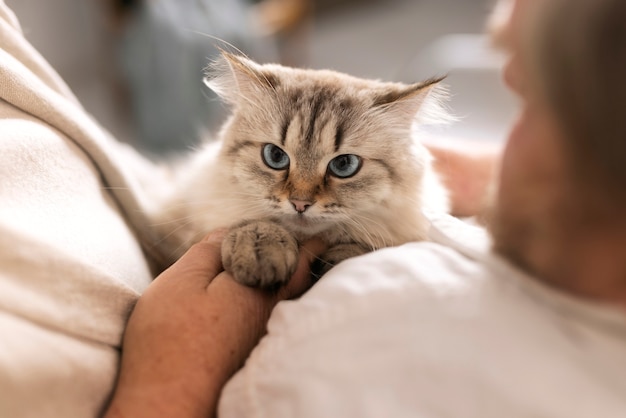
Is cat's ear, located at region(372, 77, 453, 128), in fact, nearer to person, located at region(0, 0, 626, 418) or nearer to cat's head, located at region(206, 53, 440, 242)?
cat's head, located at region(206, 53, 440, 242)

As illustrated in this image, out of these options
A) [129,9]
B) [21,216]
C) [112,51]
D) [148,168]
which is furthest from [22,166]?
[112,51]

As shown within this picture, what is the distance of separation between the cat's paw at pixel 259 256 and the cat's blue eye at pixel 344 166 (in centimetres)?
21

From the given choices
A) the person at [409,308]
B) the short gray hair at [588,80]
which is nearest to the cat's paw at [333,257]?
the person at [409,308]

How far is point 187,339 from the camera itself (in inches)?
33.8

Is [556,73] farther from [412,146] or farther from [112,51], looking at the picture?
[112,51]

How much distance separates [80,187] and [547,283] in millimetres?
824

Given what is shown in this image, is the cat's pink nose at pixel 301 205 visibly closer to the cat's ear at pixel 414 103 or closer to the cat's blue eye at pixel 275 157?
the cat's blue eye at pixel 275 157

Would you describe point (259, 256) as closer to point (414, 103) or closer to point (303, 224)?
point (303, 224)

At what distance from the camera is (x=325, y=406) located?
0.69 meters

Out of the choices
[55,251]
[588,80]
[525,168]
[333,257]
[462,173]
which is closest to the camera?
[588,80]

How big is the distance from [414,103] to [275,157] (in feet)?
1.10

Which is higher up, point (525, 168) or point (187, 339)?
point (525, 168)

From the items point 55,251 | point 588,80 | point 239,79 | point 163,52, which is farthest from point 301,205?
point 163,52

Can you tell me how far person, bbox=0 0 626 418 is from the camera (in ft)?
1.99
